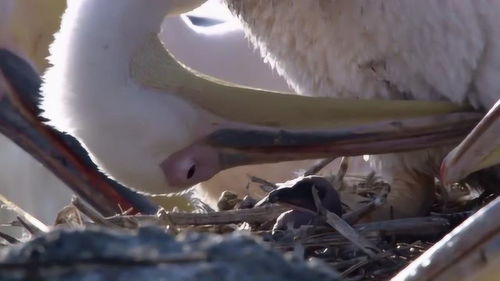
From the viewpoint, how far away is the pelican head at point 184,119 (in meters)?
2.29

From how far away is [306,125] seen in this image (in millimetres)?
2291

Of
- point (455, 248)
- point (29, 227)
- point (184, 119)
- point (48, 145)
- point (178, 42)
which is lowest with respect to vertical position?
point (455, 248)

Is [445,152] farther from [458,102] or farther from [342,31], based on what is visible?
[342,31]

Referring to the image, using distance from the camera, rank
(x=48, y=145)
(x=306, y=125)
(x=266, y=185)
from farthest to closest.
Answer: (x=48, y=145) → (x=266, y=185) → (x=306, y=125)

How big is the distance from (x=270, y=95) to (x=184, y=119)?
0.17 metres

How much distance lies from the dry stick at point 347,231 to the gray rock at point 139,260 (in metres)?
1.24

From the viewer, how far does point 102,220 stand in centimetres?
220

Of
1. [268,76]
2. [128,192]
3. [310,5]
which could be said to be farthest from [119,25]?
[268,76]

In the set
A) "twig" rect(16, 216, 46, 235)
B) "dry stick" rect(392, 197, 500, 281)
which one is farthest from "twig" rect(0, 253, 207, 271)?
"twig" rect(16, 216, 46, 235)

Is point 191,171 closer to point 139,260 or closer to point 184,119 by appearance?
point 184,119

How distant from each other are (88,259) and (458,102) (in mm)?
1722

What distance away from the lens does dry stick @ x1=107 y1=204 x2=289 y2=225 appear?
86.2 inches

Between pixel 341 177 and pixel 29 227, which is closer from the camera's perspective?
pixel 29 227

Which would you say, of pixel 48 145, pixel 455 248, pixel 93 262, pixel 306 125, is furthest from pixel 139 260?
pixel 48 145
